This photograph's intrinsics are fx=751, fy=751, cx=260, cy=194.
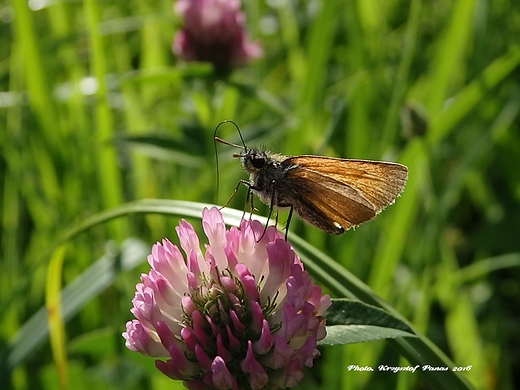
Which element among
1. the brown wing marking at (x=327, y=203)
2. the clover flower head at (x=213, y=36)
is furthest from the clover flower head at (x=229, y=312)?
the clover flower head at (x=213, y=36)

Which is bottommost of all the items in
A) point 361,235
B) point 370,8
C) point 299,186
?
point 299,186

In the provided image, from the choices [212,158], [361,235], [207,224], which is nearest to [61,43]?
[212,158]

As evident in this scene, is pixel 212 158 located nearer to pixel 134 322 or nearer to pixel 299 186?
pixel 299 186

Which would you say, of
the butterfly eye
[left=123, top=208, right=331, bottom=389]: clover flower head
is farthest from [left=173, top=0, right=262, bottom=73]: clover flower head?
[left=123, top=208, right=331, bottom=389]: clover flower head

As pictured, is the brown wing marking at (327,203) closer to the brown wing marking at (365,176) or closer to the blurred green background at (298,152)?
the brown wing marking at (365,176)

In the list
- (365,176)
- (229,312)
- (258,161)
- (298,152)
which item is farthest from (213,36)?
(229,312)

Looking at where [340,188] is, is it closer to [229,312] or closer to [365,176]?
[365,176]
